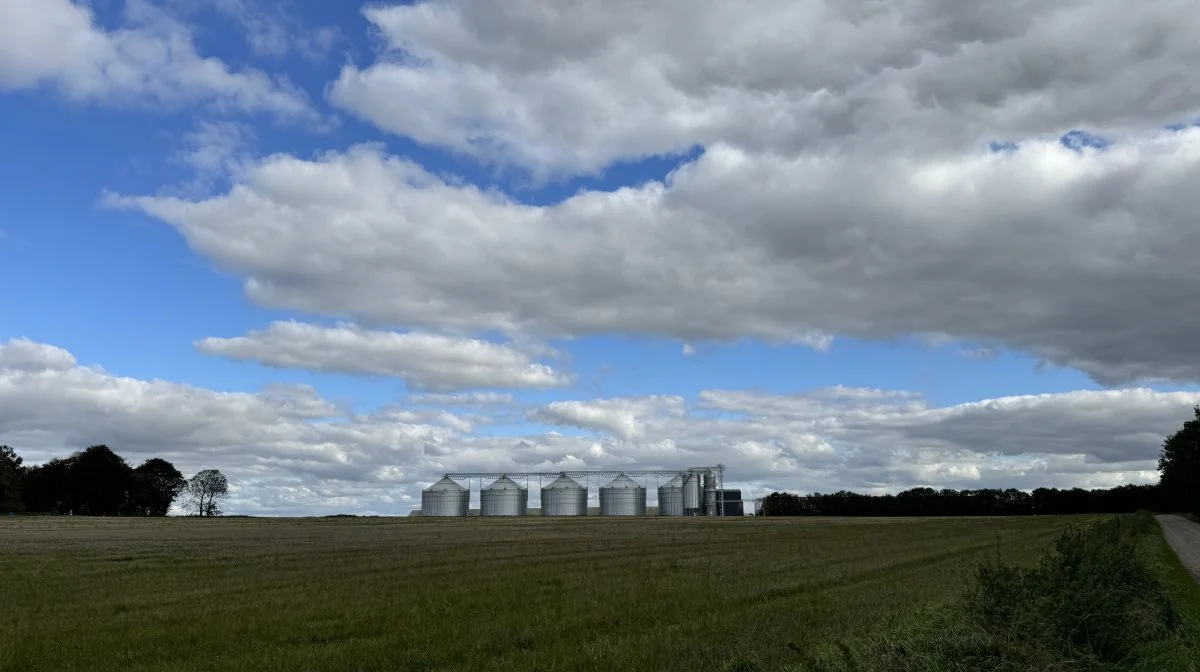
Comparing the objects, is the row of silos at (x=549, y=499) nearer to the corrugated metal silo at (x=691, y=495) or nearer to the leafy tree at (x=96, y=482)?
the corrugated metal silo at (x=691, y=495)

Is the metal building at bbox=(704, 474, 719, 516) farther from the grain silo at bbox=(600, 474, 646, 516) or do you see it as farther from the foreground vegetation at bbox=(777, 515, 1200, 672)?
the foreground vegetation at bbox=(777, 515, 1200, 672)

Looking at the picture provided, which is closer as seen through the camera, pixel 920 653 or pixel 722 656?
pixel 920 653

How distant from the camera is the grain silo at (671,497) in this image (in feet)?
537

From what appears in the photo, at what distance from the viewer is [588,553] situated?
44.1m

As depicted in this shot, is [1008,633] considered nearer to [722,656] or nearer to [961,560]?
[722,656]

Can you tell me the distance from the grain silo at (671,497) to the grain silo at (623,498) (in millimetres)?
3884

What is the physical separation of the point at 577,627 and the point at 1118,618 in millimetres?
10109

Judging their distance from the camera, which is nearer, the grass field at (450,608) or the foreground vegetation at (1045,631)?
the foreground vegetation at (1045,631)

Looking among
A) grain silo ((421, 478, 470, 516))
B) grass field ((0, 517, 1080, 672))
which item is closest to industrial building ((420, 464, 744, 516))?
grain silo ((421, 478, 470, 516))

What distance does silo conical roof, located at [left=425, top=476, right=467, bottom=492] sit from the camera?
552 feet

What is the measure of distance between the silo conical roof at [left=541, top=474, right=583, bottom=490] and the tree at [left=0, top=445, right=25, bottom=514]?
98.5m

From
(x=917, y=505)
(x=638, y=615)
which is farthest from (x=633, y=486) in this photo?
(x=638, y=615)

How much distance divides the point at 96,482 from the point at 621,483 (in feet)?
340

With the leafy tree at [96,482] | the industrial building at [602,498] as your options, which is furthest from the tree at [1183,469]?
the leafy tree at [96,482]
